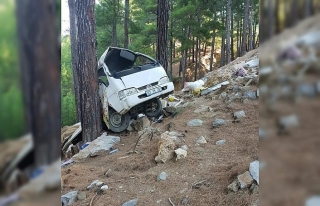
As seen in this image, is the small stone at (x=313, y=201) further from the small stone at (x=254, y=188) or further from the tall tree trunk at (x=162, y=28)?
the tall tree trunk at (x=162, y=28)

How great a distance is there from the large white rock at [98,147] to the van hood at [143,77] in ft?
2.19

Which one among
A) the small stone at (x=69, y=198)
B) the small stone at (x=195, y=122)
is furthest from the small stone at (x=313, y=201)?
the small stone at (x=195, y=122)

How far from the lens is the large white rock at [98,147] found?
324 centimetres

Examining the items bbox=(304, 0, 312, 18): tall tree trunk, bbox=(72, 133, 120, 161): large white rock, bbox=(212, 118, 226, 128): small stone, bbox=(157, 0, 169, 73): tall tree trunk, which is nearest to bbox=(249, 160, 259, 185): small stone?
bbox=(212, 118, 226, 128): small stone

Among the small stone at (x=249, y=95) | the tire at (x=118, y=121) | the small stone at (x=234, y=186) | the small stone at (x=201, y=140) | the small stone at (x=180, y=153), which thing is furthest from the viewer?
the tire at (x=118, y=121)

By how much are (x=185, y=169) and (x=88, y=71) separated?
1.89 m

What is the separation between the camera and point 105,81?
397cm

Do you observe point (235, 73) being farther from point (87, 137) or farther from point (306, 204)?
point (306, 204)

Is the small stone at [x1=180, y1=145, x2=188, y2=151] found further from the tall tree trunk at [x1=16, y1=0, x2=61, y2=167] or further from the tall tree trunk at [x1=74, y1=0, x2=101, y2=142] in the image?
the tall tree trunk at [x1=16, y1=0, x2=61, y2=167]

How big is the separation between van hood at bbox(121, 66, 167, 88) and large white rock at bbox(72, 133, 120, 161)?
2.19 feet

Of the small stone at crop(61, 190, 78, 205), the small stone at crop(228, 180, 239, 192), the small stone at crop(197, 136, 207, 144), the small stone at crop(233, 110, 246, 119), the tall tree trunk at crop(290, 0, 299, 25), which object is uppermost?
the tall tree trunk at crop(290, 0, 299, 25)

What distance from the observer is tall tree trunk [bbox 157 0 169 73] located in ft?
A: 15.1

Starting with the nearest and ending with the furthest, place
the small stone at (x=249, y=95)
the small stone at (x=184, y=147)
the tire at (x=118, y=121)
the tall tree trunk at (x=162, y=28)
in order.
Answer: the small stone at (x=184, y=147) → the small stone at (x=249, y=95) → the tire at (x=118, y=121) → the tall tree trunk at (x=162, y=28)

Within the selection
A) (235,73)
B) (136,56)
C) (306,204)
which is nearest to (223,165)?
(306,204)
